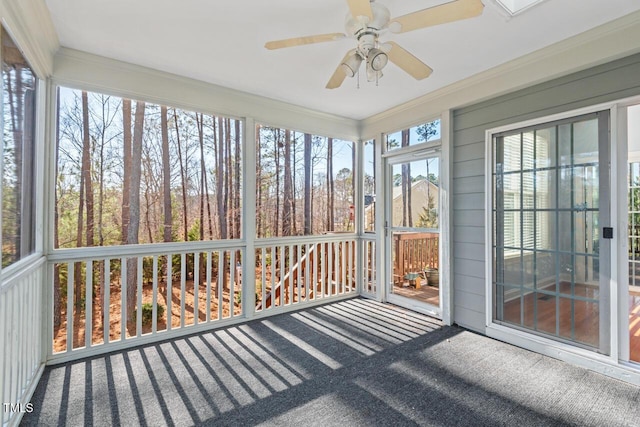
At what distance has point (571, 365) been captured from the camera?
96.9 inches

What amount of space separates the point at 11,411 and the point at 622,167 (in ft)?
13.7

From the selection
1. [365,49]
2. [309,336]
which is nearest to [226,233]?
[309,336]

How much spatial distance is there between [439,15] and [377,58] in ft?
1.20

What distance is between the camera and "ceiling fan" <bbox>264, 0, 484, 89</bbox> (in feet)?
5.03

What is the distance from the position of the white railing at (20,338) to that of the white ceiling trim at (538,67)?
12.2 ft

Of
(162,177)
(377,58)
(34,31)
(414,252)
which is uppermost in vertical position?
(34,31)

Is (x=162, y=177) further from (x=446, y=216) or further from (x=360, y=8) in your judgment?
(x=446, y=216)

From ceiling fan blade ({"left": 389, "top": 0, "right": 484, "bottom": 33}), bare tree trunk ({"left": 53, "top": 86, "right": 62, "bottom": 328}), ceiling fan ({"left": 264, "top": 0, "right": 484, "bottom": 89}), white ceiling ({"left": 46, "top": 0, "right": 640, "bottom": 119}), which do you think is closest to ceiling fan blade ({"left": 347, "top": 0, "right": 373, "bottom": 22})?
ceiling fan ({"left": 264, "top": 0, "right": 484, "bottom": 89})

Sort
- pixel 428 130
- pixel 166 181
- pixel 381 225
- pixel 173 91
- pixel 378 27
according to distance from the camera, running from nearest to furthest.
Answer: pixel 378 27 < pixel 173 91 < pixel 166 181 < pixel 428 130 < pixel 381 225

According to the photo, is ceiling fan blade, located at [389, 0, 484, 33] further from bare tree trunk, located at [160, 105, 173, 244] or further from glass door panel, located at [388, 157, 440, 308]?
bare tree trunk, located at [160, 105, 173, 244]

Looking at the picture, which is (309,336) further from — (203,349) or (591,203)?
(591,203)

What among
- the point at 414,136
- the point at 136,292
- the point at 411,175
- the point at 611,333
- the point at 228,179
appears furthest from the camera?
the point at 411,175

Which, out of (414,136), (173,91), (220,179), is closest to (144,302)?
(220,179)

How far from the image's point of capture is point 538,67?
2.60 m
